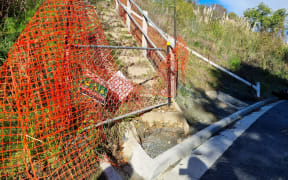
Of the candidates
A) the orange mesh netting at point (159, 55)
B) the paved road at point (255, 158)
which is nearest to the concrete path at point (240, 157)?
the paved road at point (255, 158)

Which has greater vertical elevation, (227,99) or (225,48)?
(225,48)

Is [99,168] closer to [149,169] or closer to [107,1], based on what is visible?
[149,169]

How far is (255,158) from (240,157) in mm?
196

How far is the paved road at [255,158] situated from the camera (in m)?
2.25

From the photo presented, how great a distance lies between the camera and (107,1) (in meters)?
7.41

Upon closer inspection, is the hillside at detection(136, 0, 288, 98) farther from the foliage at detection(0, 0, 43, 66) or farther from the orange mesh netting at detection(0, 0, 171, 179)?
the foliage at detection(0, 0, 43, 66)

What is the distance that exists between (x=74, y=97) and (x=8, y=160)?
1017mm

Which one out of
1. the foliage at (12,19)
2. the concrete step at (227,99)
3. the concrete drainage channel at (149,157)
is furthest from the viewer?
the concrete step at (227,99)

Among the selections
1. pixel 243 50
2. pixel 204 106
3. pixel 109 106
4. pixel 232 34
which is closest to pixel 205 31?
pixel 232 34

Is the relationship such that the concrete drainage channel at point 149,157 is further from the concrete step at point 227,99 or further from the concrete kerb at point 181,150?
the concrete step at point 227,99

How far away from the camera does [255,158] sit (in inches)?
103

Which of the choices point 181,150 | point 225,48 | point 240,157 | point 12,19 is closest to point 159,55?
point 181,150

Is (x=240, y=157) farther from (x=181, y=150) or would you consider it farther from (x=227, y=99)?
(x=227, y=99)

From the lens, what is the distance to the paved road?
2.25 metres
